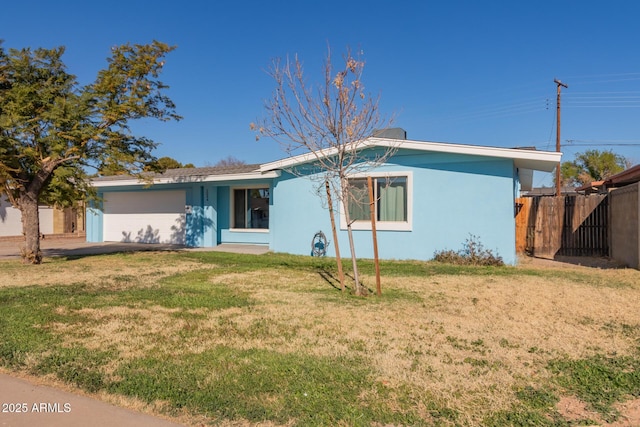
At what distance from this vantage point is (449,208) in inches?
494

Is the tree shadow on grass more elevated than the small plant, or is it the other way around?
the small plant

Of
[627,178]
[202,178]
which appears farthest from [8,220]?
[627,178]

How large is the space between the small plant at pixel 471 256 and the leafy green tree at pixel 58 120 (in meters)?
8.51

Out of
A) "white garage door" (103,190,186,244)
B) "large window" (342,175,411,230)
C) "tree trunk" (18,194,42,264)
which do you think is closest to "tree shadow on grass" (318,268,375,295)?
"large window" (342,175,411,230)

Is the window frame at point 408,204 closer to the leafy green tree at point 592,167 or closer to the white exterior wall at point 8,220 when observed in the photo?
the white exterior wall at point 8,220

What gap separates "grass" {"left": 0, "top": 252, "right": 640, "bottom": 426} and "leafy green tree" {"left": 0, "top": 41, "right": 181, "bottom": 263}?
363 cm

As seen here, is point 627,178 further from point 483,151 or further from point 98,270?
point 98,270

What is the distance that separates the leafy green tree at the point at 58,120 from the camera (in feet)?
36.4

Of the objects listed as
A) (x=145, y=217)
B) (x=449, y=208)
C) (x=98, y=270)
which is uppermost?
(x=449, y=208)

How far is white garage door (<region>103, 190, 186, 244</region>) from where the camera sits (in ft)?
62.3

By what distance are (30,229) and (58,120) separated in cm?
312

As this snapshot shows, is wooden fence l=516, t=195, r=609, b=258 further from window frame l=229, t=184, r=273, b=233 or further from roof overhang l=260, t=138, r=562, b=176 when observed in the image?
window frame l=229, t=184, r=273, b=233

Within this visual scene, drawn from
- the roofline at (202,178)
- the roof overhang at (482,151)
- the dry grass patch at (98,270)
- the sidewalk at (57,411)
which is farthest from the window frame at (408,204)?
the sidewalk at (57,411)

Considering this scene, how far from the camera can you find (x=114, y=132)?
12070 mm
